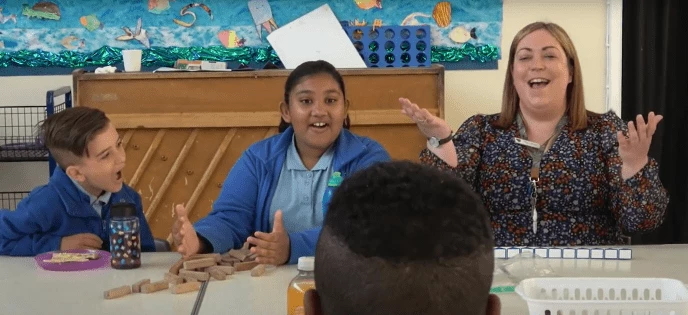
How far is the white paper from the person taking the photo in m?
4.32

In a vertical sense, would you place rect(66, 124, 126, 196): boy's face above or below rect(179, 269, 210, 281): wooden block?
above

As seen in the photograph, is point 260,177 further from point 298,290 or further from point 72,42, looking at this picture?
point 72,42

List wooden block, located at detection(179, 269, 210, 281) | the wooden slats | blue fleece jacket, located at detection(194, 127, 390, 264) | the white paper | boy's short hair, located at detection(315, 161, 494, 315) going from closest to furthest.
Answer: boy's short hair, located at detection(315, 161, 494, 315) < wooden block, located at detection(179, 269, 210, 281) < blue fleece jacket, located at detection(194, 127, 390, 264) < the wooden slats < the white paper

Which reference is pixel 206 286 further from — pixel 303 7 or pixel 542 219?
pixel 303 7

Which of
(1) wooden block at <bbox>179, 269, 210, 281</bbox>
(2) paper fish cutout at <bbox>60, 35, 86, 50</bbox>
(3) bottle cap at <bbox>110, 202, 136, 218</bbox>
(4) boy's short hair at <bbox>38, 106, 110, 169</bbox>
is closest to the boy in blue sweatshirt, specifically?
(4) boy's short hair at <bbox>38, 106, 110, 169</bbox>

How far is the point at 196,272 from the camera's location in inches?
76.2

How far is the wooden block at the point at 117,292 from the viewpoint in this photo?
1783 mm

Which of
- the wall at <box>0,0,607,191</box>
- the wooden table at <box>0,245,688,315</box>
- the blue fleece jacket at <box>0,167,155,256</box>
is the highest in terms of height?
the wall at <box>0,0,607,191</box>

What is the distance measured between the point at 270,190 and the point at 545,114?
870 mm

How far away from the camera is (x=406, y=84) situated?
13.0 feet

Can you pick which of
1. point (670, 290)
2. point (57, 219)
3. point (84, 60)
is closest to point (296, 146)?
point (57, 219)

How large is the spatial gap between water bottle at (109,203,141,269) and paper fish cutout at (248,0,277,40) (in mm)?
2448

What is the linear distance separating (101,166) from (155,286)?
0.64 meters

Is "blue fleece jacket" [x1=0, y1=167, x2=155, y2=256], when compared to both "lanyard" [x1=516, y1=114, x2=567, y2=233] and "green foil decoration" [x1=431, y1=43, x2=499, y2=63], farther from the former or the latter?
"green foil decoration" [x1=431, y1=43, x2=499, y2=63]
